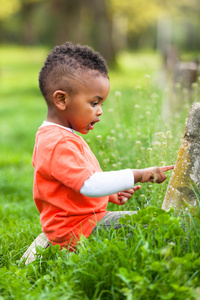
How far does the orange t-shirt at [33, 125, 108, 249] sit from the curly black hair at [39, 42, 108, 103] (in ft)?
0.87

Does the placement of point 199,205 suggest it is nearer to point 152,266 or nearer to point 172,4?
point 152,266

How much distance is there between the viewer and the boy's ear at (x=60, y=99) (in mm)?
2781

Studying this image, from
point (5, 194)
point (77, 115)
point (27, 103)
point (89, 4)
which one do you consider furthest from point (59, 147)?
point (89, 4)

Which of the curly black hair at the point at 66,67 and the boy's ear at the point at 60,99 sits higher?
the curly black hair at the point at 66,67

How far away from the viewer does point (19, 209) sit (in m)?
4.51

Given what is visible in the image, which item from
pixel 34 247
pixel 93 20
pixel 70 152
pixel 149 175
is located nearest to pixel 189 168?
pixel 149 175

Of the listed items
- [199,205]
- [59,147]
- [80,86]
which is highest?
[80,86]

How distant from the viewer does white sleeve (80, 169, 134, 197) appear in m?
2.62

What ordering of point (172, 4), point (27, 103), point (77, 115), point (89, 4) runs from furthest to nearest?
point (172, 4) → point (89, 4) → point (27, 103) → point (77, 115)

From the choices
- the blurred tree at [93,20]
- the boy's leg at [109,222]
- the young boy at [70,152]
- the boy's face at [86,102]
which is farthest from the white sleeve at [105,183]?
the blurred tree at [93,20]

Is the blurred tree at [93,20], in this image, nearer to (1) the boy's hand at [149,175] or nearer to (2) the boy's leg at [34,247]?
(2) the boy's leg at [34,247]

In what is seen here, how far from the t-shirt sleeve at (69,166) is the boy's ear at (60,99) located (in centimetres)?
23

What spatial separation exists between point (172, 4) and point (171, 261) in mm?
40703

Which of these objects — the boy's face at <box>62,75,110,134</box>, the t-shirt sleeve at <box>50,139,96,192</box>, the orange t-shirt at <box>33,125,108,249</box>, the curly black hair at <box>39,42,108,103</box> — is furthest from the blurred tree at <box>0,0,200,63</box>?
the t-shirt sleeve at <box>50,139,96,192</box>
